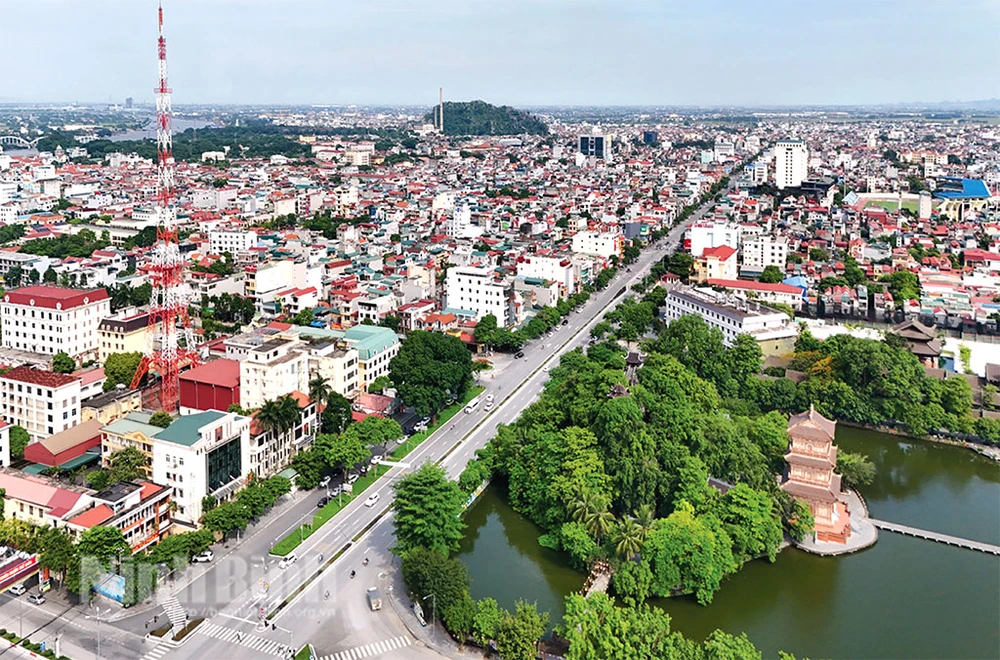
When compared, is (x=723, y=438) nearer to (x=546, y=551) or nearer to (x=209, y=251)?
(x=546, y=551)

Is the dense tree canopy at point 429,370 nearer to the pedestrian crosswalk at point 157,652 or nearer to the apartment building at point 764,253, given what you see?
the pedestrian crosswalk at point 157,652

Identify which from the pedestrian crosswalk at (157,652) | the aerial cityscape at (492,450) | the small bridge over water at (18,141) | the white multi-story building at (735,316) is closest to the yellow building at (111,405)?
the aerial cityscape at (492,450)

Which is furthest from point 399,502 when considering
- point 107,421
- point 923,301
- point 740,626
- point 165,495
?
point 923,301

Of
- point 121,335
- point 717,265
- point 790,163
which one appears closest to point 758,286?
point 717,265

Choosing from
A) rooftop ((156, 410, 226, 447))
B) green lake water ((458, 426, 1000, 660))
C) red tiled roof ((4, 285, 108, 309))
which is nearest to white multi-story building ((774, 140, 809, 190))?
green lake water ((458, 426, 1000, 660))

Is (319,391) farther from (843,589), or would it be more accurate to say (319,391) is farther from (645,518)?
(843,589)

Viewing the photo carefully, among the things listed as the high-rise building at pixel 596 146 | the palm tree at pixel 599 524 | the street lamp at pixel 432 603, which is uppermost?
the high-rise building at pixel 596 146
